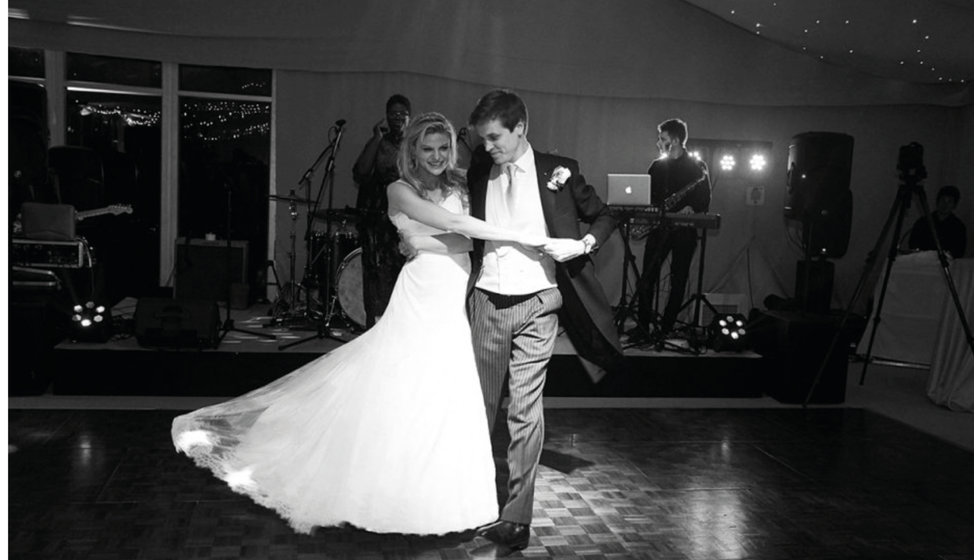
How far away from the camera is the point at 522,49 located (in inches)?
361

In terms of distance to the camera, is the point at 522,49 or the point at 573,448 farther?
the point at 522,49

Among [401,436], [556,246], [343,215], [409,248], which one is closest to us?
[556,246]

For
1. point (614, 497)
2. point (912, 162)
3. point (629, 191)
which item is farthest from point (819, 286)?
point (614, 497)

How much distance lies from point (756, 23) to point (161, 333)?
21.7ft

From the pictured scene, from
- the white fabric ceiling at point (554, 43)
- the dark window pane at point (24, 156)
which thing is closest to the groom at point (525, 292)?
the dark window pane at point (24, 156)


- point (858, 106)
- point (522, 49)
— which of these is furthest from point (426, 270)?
point (858, 106)

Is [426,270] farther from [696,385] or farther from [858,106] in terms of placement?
[858,106]

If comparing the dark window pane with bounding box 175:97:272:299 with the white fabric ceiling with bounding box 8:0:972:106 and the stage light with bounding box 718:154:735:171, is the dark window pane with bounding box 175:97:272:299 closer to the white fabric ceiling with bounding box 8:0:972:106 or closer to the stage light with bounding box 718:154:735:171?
the white fabric ceiling with bounding box 8:0:972:106

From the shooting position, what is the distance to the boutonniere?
3287 millimetres

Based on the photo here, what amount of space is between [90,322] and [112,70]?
4675 mm

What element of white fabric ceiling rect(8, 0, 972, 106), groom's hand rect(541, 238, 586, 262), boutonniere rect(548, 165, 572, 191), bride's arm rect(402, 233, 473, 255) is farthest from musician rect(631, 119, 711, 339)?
groom's hand rect(541, 238, 586, 262)

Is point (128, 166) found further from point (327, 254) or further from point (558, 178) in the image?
point (558, 178)

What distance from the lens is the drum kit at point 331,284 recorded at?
6.61 meters

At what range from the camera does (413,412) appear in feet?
11.2
